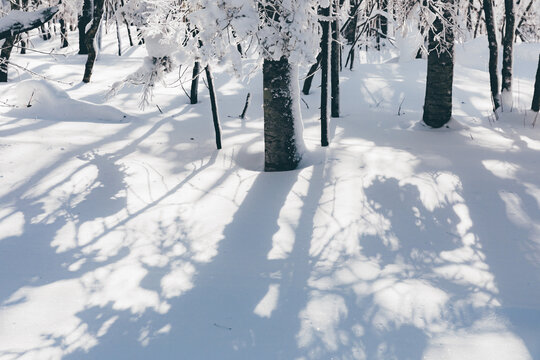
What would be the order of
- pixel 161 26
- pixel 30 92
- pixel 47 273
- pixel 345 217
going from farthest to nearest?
pixel 30 92, pixel 161 26, pixel 345 217, pixel 47 273

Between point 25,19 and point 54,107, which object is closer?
point 25,19

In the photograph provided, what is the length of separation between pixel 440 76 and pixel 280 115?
12.8 feet

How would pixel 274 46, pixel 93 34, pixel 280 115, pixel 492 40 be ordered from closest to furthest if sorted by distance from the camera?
pixel 274 46 < pixel 280 115 < pixel 492 40 < pixel 93 34

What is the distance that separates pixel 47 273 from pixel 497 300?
14.5ft

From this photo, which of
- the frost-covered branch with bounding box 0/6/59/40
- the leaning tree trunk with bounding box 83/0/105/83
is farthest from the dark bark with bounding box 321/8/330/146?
the leaning tree trunk with bounding box 83/0/105/83

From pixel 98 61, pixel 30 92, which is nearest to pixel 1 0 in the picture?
pixel 98 61

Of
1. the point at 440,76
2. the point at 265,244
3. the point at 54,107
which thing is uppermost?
the point at 440,76

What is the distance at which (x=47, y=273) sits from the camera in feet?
15.4

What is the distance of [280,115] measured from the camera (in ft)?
23.9

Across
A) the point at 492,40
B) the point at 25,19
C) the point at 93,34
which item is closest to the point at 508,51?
the point at 492,40

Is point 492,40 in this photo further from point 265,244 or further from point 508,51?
point 265,244

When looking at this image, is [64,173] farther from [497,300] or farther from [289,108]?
[497,300]

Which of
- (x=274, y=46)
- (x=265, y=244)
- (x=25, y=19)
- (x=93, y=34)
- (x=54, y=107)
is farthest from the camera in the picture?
(x=93, y=34)

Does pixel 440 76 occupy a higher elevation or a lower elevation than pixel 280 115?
higher
